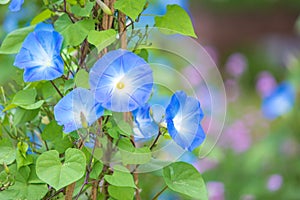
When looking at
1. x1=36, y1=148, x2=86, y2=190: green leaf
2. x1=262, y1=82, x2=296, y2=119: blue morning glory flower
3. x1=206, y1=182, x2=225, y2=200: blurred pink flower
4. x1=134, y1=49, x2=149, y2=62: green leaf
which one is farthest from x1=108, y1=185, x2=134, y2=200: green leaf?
x1=262, y1=82, x2=296, y2=119: blue morning glory flower

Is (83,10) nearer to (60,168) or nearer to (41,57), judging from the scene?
(41,57)

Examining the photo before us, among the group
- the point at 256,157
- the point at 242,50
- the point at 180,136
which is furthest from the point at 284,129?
the point at 242,50

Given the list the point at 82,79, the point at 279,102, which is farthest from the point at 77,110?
the point at 279,102

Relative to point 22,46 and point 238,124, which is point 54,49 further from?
point 238,124

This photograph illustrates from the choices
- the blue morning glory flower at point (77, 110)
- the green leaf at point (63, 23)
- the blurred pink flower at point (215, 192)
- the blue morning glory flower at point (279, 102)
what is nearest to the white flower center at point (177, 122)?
the blue morning glory flower at point (77, 110)

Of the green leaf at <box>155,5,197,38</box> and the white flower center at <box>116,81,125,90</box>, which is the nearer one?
the white flower center at <box>116,81,125,90</box>

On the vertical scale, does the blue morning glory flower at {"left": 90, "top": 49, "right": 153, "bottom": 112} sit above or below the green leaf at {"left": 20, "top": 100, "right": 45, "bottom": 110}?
above

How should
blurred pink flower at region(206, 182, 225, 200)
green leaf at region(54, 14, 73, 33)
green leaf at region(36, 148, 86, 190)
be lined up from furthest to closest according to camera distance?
blurred pink flower at region(206, 182, 225, 200), green leaf at region(54, 14, 73, 33), green leaf at region(36, 148, 86, 190)

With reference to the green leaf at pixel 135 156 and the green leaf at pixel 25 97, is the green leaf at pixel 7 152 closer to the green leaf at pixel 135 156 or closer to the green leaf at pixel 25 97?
the green leaf at pixel 25 97

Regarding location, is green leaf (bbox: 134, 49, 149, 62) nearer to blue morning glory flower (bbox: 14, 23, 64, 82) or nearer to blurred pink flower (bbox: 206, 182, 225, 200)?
blue morning glory flower (bbox: 14, 23, 64, 82)
